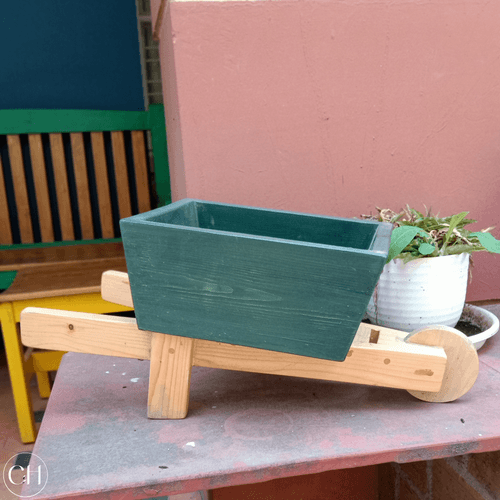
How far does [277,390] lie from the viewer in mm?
680

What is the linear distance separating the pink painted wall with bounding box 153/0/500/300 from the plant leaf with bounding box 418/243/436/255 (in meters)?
0.27

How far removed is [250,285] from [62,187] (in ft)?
6.38

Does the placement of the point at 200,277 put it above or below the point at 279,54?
below

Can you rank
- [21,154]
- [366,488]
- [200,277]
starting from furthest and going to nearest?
[21,154] < [366,488] < [200,277]

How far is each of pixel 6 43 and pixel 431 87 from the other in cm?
211

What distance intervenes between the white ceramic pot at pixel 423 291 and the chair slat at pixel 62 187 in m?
1.87

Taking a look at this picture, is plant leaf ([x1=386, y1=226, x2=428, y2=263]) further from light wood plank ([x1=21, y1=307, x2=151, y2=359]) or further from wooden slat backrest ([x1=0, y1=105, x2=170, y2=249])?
wooden slat backrest ([x1=0, y1=105, x2=170, y2=249])

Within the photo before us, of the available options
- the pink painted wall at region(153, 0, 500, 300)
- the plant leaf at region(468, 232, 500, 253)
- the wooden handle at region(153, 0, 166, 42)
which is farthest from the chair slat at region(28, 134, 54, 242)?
the plant leaf at region(468, 232, 500, 253)

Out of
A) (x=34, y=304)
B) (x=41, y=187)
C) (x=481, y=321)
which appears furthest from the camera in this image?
(x=41, y=187)

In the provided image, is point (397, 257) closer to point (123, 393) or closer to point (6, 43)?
point (123, 393)

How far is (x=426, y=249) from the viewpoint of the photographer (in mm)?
695

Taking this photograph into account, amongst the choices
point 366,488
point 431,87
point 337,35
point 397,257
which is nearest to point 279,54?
→ point 337,35

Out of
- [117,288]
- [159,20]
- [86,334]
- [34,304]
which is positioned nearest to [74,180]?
[34,304]

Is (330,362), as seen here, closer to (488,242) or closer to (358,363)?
(358,363)
